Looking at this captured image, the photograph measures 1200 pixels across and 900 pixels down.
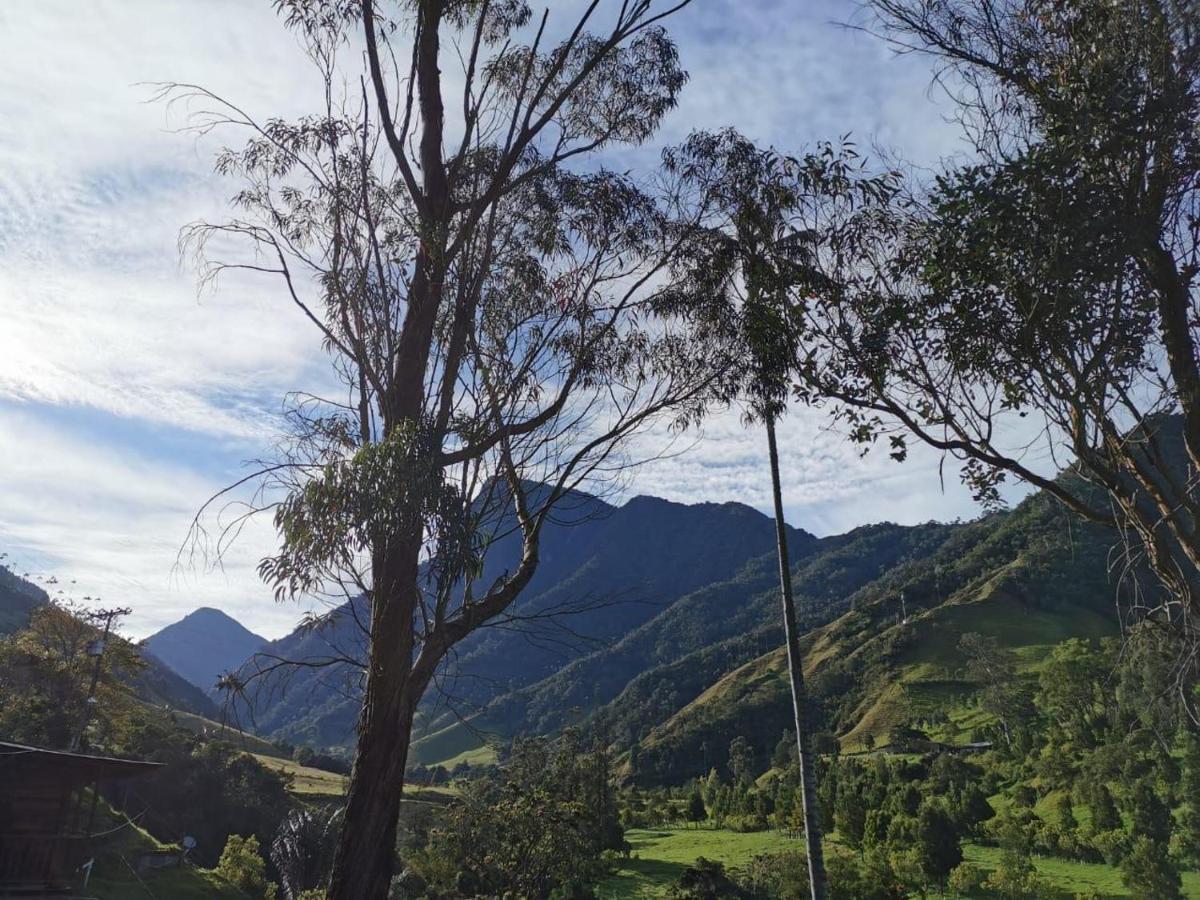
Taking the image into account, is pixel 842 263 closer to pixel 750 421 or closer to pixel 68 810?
pixel 750 421

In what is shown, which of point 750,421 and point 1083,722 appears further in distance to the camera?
point 1083,722

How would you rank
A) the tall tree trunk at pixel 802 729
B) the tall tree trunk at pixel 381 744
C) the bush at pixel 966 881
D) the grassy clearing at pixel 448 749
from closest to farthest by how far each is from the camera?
the tall tree trunk at pixel 381 744, the tall tree trunk at pixel 802 729, the bush at pixel 966 881, the grassy clearing at pixel 448 749

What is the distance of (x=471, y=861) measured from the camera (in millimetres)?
23922

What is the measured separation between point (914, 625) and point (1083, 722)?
4489cm

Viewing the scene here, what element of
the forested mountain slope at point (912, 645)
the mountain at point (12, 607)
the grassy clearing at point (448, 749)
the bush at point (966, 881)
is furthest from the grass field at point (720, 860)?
the grassy clearing at point (448, 749)

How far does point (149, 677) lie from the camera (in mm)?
85438

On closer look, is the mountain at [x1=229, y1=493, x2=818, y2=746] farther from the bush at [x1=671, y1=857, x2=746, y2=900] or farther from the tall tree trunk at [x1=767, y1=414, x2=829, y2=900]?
the bush at [x1=671, y1=857, x2=746, y2=900]

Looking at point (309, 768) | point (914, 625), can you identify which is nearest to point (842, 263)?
point (309, 768)

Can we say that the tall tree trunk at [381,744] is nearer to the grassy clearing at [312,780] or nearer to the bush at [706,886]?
the bush at [706,886]

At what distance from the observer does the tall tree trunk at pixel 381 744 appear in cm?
581

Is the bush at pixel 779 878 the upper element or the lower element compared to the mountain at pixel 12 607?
lower

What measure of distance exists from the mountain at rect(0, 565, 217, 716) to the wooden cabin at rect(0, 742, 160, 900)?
58129 millimetres

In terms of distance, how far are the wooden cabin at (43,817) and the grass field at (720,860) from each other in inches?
718

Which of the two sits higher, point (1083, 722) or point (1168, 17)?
point (1168, 17)
